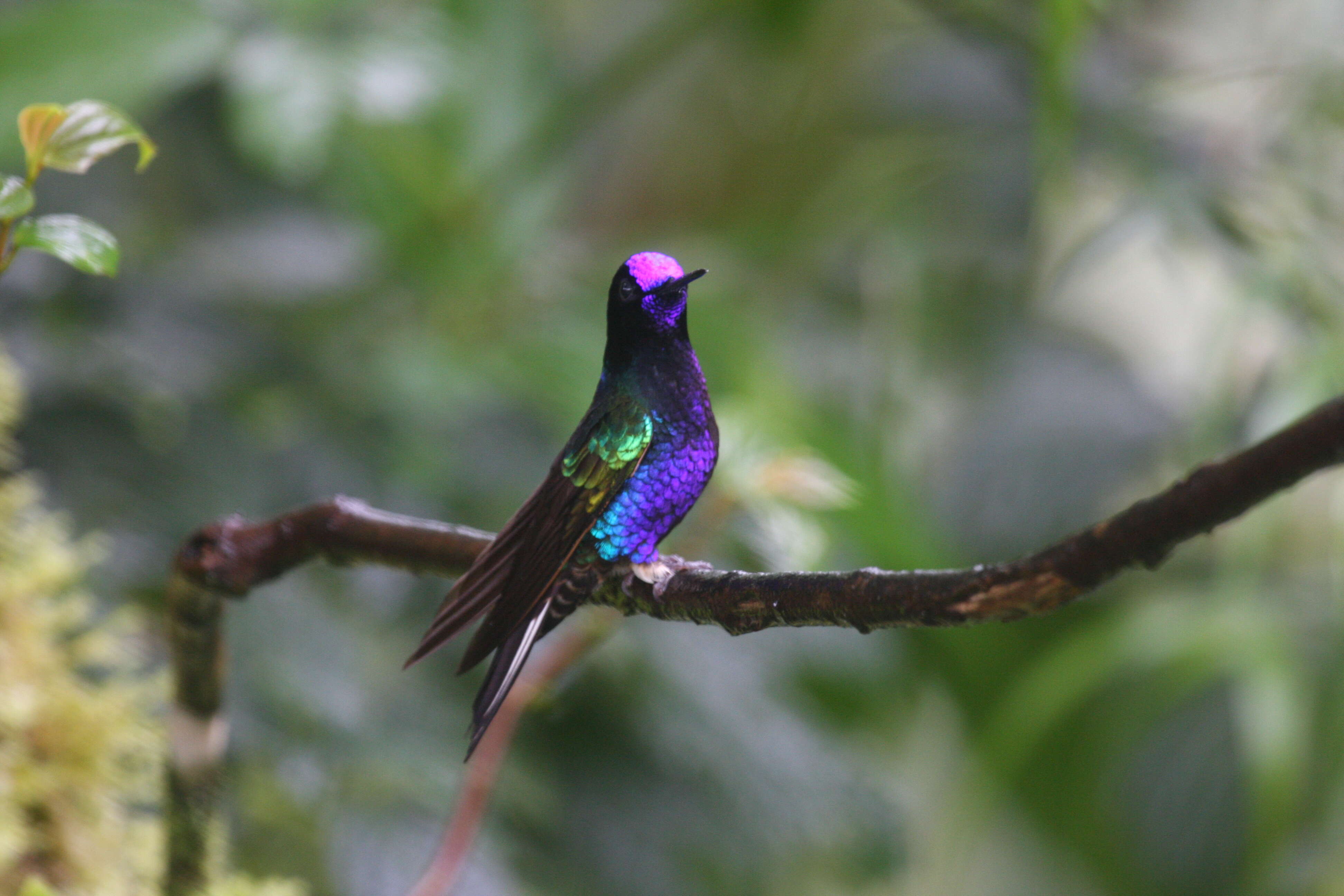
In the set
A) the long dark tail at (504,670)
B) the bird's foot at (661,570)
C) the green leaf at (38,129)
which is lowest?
the long dark tail at (504,670)

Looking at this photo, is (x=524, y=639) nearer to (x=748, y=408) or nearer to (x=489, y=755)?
(x=489, y=755)

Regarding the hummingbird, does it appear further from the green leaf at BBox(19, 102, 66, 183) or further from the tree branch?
the green leaf at BBox(19, 102, 66, 183)

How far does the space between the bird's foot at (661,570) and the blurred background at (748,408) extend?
278 millimetres

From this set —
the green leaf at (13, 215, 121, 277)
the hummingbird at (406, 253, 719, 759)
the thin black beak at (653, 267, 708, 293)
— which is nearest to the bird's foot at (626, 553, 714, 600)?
the hummingbird at (406, 253, 719, 759)

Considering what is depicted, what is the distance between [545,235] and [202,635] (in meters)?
1.05

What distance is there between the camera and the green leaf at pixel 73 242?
0.38 m

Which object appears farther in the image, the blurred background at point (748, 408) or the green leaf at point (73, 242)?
the blurred background at point (748, 408)

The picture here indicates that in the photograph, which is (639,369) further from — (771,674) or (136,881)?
(771,674)

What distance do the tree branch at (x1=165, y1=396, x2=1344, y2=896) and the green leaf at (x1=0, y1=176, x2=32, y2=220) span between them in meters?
0.17

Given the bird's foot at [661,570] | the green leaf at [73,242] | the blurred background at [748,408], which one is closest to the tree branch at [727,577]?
the bird's foot at [661,570]

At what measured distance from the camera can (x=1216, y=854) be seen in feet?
5.58

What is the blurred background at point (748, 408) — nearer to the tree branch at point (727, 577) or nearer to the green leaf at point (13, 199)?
the tree branch at point (727, 577)

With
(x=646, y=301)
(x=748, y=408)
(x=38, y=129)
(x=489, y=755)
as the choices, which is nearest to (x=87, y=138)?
(x=38, y=129)

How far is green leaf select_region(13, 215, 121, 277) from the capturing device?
1.26ft
